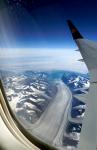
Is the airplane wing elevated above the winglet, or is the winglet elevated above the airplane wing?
the winglet

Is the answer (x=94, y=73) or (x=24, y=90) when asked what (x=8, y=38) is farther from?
(x=94, y=73)

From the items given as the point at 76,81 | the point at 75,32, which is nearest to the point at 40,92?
the point at 76,81

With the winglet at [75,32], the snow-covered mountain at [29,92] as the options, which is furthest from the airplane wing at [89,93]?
the snow-covered mountain at [29,92]

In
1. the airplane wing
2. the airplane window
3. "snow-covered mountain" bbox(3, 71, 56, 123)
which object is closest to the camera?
the airplane wing

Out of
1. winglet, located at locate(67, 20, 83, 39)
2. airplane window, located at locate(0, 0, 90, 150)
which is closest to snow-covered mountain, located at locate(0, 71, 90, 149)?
airplane window, located at locate(0, 0, 90, 150)

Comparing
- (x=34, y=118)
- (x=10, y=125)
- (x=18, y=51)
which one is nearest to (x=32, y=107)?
(x=34, y=118)

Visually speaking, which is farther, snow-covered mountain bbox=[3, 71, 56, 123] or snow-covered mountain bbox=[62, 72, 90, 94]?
snow-covered mountain bbox=[3, 71, 56, 123]

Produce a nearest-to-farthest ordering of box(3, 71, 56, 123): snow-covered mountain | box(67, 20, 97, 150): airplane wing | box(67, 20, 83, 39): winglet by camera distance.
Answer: box(67, 20, 97, 150): airplane wing, box(67, 20, 83, 39): winglet, box(3, 71, 56, 123): snow-covered mountain

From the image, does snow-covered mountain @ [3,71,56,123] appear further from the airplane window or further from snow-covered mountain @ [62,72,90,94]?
snow-covered mountain @ [62,72,90,94]
